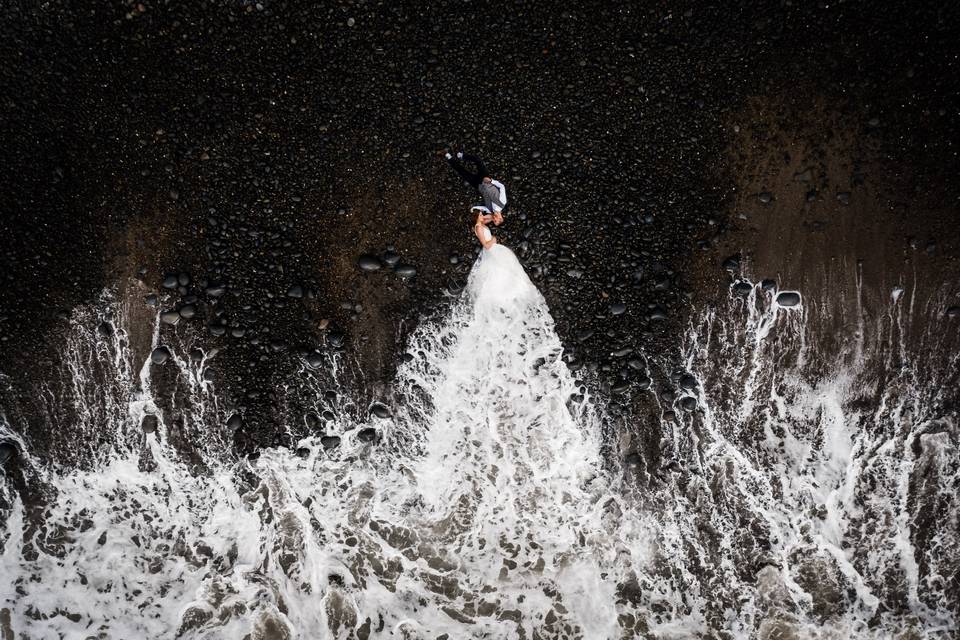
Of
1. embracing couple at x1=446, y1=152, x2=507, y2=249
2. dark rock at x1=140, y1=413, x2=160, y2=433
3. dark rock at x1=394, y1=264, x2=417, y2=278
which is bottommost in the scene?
dark rock at x1=140, y1=413, x2=160, y2=433

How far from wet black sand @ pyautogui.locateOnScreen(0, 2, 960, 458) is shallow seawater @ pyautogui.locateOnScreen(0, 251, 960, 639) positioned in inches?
21.4

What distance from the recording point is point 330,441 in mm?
5551

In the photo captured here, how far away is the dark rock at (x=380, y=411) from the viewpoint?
555 cm

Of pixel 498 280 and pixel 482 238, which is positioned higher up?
pixel 482 238

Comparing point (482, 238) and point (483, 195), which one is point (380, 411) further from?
point (483, 195)

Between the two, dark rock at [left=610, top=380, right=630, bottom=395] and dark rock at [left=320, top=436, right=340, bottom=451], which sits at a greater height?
dark rock at [left=610, top=380, right=630, bottom=395]

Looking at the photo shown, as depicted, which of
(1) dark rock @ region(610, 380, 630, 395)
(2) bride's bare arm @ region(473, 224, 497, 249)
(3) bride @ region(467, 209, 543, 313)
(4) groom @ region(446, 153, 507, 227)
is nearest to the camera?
→ (4) groom @ region(446, 153, 507, 227)

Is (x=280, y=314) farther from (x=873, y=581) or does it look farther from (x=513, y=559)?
(x=873, y=581)

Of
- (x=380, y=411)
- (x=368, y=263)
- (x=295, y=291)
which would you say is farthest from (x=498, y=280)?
(x=295, y=291)

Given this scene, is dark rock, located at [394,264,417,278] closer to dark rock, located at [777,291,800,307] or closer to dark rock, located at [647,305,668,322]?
dark rock, located at [647,305,668,322]

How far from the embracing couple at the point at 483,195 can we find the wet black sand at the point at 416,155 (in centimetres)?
13

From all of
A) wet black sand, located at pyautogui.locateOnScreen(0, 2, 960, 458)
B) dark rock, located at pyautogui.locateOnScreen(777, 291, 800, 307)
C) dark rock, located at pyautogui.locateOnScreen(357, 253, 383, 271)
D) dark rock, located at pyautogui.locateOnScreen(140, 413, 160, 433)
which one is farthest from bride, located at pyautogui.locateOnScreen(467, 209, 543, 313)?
dark rock, located at pyautogui.locateOnScreen(140, 413, 160, 433)

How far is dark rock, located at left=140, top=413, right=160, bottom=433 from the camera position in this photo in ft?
18.0

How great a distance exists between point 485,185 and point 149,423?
3.98 m
